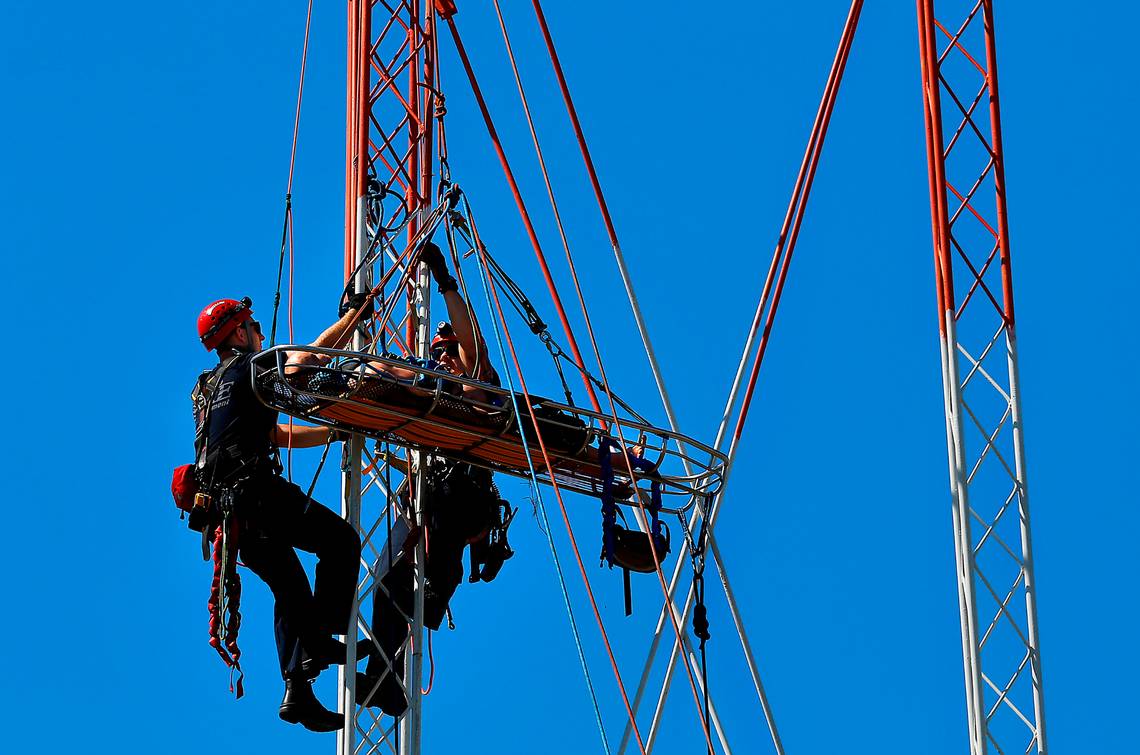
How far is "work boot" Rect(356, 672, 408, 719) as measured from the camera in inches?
616

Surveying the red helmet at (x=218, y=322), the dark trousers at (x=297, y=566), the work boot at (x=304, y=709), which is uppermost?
the red helmet at (x=218, y=322)

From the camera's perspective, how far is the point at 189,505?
15430 millimetres

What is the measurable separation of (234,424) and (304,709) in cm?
164

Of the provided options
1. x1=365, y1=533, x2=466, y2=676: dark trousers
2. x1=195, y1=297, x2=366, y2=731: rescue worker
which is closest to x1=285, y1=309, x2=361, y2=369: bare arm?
x1=195, y1=297, x2=366, y2=731: rescue worker

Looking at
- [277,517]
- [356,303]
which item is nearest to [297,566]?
[277,517]

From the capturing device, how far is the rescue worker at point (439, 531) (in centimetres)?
1558

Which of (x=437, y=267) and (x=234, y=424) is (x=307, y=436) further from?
(x=437, y=267)

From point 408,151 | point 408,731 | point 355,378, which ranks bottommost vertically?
point 408,731

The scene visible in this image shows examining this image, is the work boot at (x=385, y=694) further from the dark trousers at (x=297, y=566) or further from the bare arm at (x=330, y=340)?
the bare arm at (x=330, y=340)

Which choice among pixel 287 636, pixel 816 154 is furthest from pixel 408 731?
pixel 816 154

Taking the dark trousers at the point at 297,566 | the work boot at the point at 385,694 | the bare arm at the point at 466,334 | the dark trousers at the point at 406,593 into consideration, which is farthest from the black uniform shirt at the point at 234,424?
the work boot at the point at 385,694

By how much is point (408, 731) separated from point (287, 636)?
917 millimetres

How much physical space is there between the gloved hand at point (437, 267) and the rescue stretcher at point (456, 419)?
0.76m

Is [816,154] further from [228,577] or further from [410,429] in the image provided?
[228,577]
